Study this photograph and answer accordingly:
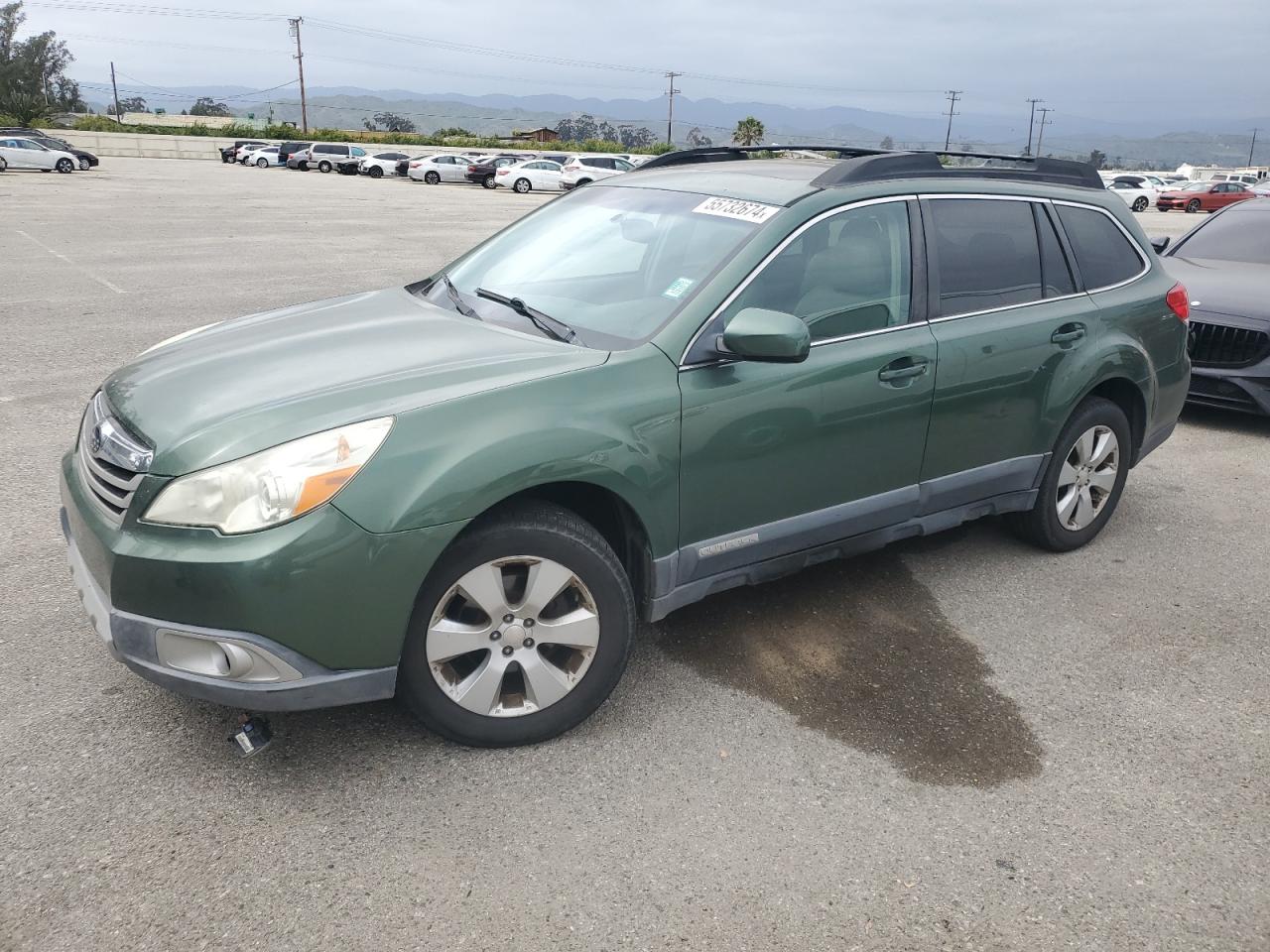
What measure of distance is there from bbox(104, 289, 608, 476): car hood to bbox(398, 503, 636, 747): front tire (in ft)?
1.51

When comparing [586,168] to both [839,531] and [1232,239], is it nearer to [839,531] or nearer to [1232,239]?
[1232,239]

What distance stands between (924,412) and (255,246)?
551 inches

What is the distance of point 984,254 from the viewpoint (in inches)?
167

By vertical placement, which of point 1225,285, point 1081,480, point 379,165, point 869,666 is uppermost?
point 1225,285

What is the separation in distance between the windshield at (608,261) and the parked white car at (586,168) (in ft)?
116

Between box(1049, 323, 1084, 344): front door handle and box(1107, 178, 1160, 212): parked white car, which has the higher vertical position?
box(1049, 323, 1084, 344): front door handle

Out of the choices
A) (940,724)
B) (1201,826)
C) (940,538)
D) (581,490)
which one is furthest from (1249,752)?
(581,490)

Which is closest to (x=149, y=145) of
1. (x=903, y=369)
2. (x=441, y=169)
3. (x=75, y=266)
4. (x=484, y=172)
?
(x=441, y=169)

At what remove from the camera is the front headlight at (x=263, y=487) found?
270cm

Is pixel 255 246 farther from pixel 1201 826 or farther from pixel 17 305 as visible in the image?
pixel 1201 826

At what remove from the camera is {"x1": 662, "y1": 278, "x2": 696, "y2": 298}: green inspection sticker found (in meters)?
3.51

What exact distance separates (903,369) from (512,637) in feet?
5.94

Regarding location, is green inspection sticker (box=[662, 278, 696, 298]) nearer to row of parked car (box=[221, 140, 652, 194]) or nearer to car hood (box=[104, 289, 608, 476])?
car hood (box=[104, 289, 608, 476])

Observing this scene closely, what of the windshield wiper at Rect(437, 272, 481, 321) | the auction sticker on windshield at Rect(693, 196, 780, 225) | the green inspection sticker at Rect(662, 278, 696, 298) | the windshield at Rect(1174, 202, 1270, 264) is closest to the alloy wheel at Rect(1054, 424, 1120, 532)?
the auction sticker on windshield at Rect(693, 196, 780, 225)
